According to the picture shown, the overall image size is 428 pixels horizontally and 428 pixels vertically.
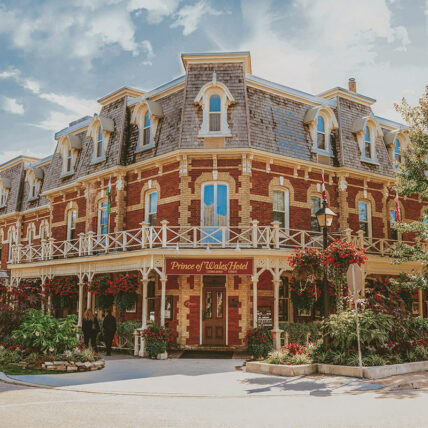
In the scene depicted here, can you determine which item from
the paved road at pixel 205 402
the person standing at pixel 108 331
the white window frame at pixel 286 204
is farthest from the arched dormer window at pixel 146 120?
the paved road at pixel 205 402

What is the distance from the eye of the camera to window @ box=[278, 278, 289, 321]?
20438 mm

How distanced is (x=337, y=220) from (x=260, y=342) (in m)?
8.02

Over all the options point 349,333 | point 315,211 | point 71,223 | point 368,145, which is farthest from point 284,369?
point 71,223

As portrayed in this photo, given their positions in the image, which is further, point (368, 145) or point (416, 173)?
point (368, 145)

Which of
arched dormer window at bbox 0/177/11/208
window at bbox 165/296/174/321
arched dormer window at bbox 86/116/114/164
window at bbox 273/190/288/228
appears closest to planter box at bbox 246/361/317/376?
window at bbox 165/296/174/321

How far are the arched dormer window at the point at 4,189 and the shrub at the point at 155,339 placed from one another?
69.1ft

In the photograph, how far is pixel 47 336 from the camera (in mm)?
14516

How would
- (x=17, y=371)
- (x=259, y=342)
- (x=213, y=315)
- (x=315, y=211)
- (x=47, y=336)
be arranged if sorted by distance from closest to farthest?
(x=17, y=371) → (x=47, y=336) → (x=259, y=342) → (x=213, y=315) → (x=315, y=211)

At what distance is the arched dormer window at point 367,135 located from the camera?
2323cm

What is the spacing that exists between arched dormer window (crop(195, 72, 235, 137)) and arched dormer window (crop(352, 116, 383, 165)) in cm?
675

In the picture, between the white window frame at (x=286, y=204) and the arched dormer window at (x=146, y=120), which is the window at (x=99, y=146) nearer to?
the arched dormer window at (x=146, y=120)

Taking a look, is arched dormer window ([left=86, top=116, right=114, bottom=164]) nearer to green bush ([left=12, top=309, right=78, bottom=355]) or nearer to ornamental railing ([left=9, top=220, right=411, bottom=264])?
ornamental railing ([left=9, top=220, right=411, bottom=264])

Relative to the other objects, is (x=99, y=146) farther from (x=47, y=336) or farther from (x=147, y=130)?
(x=47, y=336)

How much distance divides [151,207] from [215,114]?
191 inches
